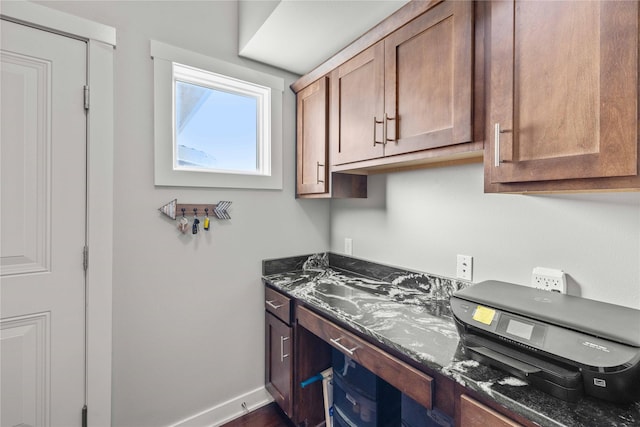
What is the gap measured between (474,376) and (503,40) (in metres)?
1.05

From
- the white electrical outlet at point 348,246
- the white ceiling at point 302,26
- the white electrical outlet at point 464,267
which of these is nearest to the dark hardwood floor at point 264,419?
the white electrical outlet at point 348,246

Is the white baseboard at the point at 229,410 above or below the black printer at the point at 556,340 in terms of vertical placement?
below

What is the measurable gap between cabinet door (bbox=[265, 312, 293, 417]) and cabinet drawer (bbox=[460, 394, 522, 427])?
1034 millimetres

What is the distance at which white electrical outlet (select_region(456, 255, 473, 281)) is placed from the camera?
1395 millimetres

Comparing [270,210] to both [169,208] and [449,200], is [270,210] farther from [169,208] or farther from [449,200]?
[449,200]

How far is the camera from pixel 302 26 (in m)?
1.53

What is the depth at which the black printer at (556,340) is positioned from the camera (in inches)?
26.0

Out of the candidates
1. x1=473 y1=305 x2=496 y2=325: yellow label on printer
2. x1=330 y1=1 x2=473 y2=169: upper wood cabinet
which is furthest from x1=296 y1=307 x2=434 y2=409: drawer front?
x1=330 y1=1 x2=473 y2=169: upper wood cabinet

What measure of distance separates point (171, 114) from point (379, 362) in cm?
164

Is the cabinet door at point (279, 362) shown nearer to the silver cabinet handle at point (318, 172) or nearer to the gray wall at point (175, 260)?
the gray wall at point (175, 260)

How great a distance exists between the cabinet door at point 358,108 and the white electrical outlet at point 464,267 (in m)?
0.65

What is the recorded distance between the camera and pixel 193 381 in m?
1.73

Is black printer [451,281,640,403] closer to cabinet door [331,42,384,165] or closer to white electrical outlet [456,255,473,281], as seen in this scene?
white electrical outlet [456,255,473,281]

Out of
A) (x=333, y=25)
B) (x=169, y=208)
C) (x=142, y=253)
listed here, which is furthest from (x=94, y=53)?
(x=333, y=25)
